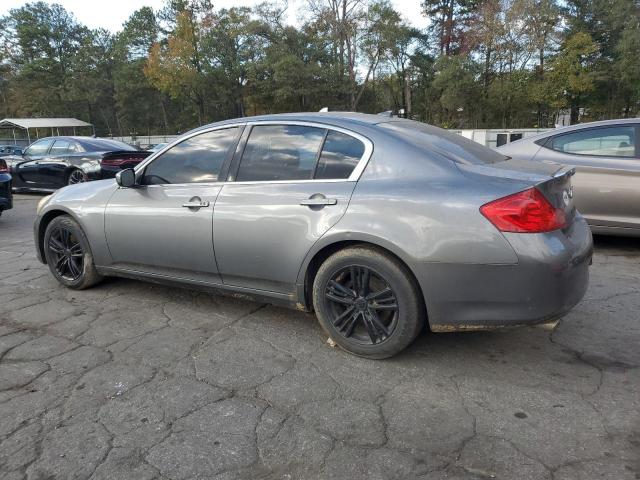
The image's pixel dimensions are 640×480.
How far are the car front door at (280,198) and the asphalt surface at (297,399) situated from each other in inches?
20.4

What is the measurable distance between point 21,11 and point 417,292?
240 ft

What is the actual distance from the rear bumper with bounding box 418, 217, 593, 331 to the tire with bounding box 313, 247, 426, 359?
126 mm

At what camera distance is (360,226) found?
286 cm

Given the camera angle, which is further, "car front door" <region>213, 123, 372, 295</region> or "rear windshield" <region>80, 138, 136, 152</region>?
"rear windshield" <region>80, 138, 136, 152</region>

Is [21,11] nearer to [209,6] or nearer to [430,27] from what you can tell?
[209,6]

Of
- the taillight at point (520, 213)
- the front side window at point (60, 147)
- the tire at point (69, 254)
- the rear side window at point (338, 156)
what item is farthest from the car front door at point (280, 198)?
the front side window at point (60, 147)

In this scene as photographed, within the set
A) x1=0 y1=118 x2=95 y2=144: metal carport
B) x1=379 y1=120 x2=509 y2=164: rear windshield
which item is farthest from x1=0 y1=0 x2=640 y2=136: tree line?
x1=379 y1=120 x2=509 y2=164: rear windshield

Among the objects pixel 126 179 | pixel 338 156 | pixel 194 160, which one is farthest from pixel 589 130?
pixel 126 179

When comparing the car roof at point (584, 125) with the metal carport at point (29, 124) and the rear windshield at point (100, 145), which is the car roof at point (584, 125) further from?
the metal carport at point (29, 124)

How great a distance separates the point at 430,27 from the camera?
159ft

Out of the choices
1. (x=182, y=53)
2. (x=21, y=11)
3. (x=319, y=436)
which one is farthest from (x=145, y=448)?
(x=21, y=11)

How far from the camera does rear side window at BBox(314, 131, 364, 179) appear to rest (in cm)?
305

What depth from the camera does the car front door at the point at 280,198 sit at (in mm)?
3039

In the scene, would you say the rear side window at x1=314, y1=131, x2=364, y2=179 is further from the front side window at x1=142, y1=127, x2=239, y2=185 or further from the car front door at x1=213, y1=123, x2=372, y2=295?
the front side window at x1=142, y1=127, x2=239, y2=185
